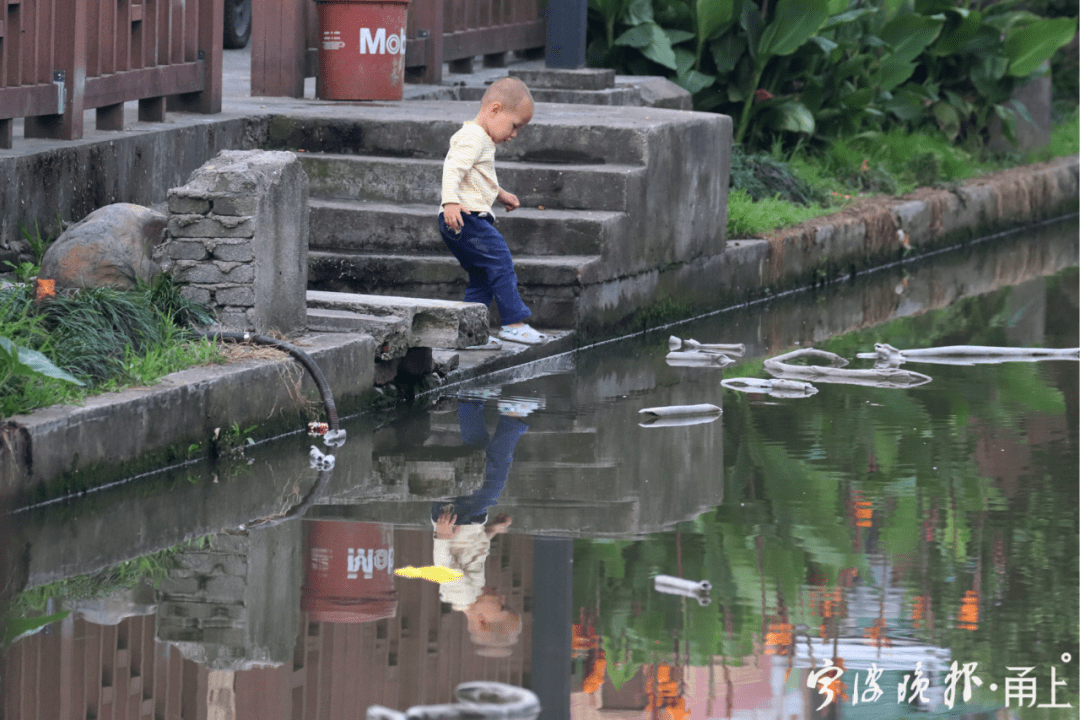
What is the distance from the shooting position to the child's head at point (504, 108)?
7.73 meters

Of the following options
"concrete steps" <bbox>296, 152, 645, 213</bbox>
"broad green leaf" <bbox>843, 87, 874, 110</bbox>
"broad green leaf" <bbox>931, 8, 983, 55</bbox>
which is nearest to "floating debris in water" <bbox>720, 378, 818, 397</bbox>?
"concrete steps" <bbox>296, 152, 645, 213</bbox>

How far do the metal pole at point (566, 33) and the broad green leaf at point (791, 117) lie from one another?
1.76 metres

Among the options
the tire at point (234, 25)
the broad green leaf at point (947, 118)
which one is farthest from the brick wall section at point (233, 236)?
the tire at point (234, 25)

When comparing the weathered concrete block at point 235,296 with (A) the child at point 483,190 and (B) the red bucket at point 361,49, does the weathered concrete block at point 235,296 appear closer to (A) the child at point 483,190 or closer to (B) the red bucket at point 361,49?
(A) the child at point 483,190

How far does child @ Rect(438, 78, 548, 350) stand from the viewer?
25.1 ft

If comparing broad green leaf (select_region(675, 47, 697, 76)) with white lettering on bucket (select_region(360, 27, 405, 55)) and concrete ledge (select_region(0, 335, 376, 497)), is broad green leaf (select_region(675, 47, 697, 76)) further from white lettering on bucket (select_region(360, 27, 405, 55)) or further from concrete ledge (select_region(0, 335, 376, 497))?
concrete ledge (select_region(0, 335, 376, 497))

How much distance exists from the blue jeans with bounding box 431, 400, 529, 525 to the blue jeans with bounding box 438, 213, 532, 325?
2.56 ft

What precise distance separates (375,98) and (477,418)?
3625mm

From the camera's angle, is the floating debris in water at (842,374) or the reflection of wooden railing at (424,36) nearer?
the floating debris in water at (842,374)

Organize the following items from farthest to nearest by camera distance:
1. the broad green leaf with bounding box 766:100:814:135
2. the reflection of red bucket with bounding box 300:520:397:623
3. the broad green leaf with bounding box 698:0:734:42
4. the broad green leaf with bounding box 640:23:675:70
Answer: the broad green leaf with bounding box 766:100:814:135
the broad green leaf with bounding box 640:23:675:70
the broad green leaf with bounding box 698:0:734:42
the reflection of red bucket with bounding box 300:520:397:623

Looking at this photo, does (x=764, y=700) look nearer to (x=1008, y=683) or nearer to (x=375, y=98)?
(x=1008, y=683)

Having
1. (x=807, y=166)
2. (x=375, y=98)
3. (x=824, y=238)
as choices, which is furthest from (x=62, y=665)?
(x=807, y=166)

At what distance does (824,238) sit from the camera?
37.3 feet

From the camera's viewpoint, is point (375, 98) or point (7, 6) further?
point (375, 98)
